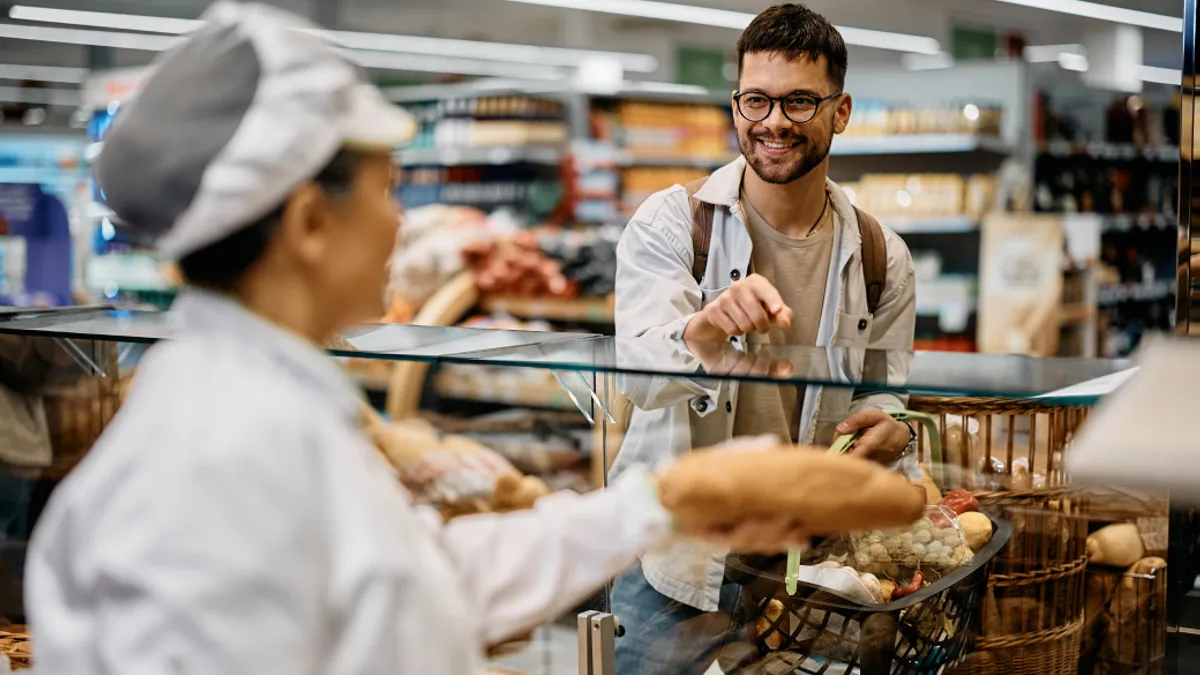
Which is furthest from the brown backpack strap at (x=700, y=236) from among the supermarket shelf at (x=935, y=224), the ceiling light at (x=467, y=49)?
the ceiling light at (x=467, y=49)

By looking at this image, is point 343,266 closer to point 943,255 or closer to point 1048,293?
point 1048,293

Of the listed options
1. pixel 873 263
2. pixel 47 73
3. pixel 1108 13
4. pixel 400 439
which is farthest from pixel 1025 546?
pixel 47 73

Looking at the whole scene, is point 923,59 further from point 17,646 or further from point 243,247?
point 243,247

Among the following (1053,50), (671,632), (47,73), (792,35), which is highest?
(1053,50)

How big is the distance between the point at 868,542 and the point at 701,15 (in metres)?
11.0

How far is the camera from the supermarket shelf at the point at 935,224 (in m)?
7.86

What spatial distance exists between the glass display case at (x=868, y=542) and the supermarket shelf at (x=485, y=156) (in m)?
6.74

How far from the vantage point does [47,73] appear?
1894cm

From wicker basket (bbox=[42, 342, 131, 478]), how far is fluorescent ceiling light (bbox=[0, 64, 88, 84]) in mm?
17102

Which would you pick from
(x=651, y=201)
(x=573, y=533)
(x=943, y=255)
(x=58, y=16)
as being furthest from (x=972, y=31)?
(x=573, y=533)

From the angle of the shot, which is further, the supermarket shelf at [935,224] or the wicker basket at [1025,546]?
the supermarket shelf at [935,224]

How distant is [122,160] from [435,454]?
3.56 ft

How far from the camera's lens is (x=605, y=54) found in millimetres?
16266

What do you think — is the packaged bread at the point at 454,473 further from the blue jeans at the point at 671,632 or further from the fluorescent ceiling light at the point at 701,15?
the fluorescent ceiling light at the point at 701,15
